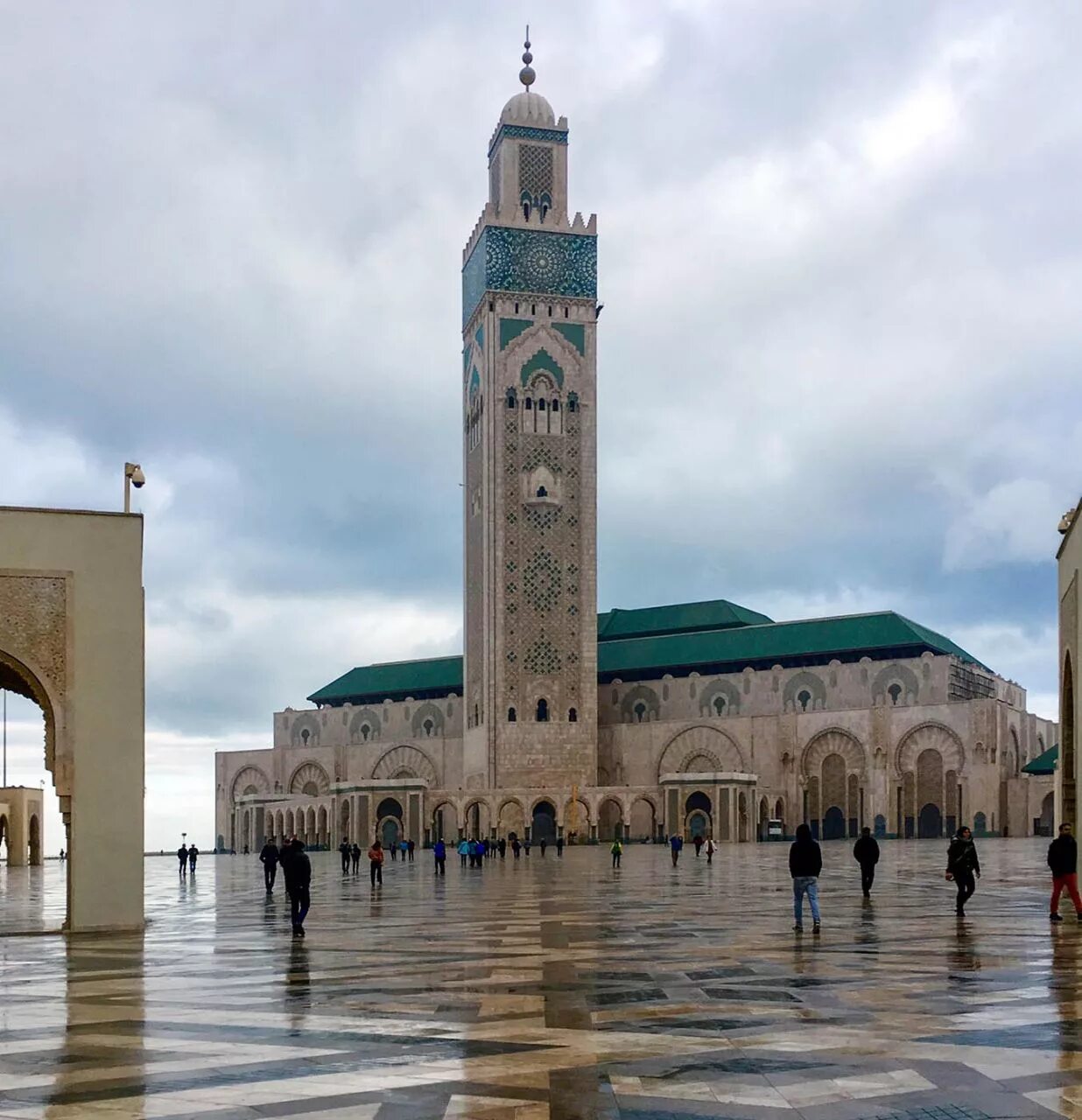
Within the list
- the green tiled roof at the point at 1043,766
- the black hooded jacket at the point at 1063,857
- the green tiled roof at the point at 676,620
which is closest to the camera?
the black hooded jacket at the point at 1063,857

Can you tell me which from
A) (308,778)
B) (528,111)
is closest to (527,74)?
(528,111)

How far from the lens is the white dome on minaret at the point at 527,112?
211 ft

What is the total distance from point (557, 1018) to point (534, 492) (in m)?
54.2

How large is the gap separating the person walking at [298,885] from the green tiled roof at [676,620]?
5590cm

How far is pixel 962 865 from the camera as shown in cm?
1451

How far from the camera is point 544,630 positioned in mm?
61219

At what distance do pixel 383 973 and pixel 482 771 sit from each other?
5110 centimetres

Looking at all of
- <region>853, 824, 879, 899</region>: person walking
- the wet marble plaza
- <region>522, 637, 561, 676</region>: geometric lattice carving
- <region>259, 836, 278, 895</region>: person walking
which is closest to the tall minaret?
<region>522, 637, 561, 676</region>: geometric lattice carving

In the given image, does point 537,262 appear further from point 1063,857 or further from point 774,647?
point 1063,857

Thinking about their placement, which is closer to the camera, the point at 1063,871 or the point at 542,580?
the point at 1063,871

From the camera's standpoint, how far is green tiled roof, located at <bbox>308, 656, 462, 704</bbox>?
72.6 metres

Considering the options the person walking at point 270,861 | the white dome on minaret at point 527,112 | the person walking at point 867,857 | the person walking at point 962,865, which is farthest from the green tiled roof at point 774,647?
the person walking at point 962,865

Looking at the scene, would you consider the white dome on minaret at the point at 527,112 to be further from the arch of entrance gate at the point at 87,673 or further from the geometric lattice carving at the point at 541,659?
the arch of entrance gate at the point at 87,673

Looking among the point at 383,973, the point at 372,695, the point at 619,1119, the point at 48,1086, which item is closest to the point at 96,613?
the point at 383,973
